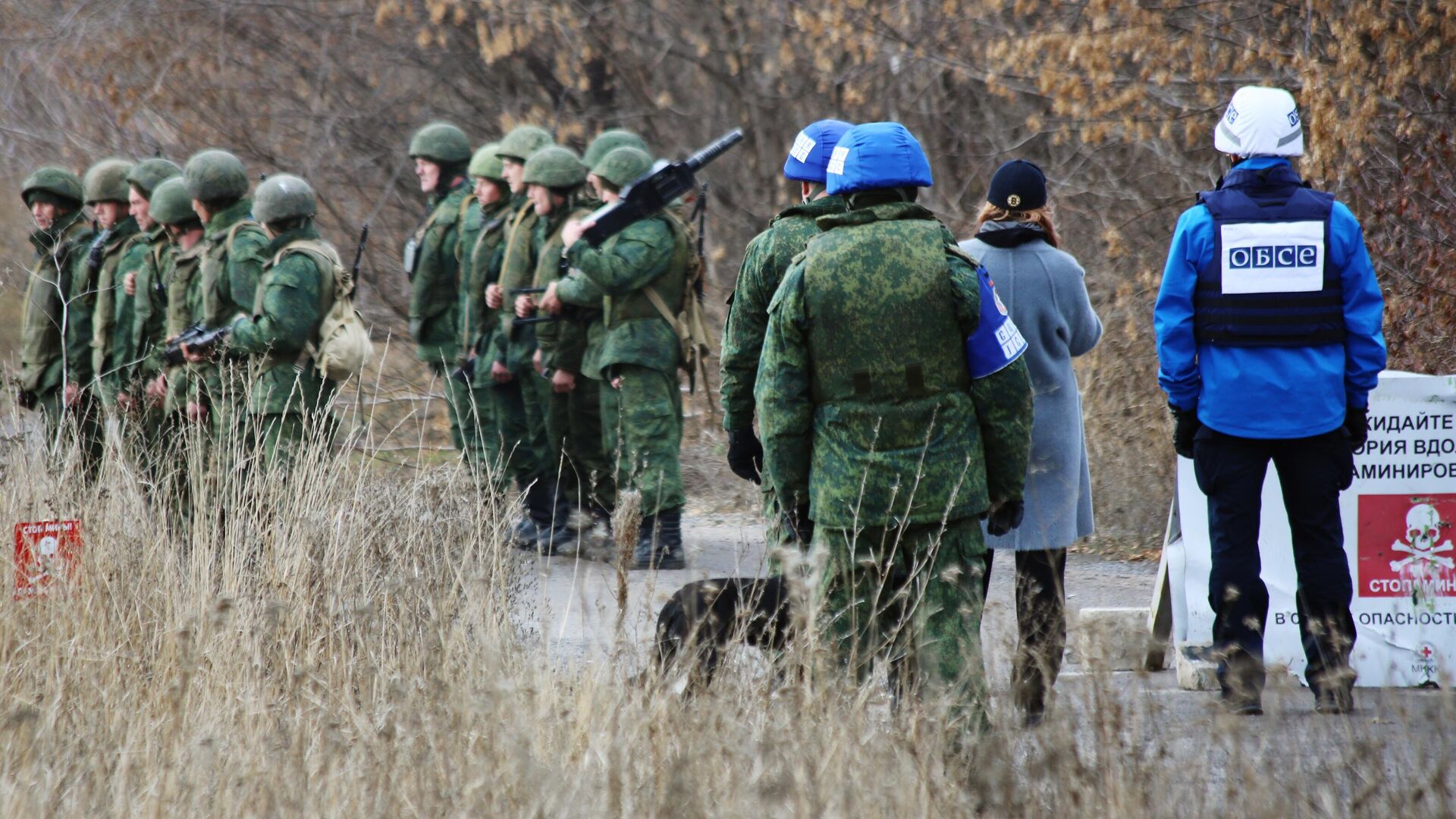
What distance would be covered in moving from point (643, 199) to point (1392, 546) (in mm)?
3849

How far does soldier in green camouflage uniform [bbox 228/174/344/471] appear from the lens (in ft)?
22.5

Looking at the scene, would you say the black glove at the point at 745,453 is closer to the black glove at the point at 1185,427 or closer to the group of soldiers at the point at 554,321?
the black glove at the point at 1185,427

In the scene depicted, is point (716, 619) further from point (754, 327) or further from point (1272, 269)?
point (1272, 269)

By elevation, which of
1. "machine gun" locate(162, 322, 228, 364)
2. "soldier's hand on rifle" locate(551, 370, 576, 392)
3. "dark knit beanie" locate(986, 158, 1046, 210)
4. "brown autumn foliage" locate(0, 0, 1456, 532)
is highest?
"brown autumn foliage" locate(0, 0, 1456, 532)

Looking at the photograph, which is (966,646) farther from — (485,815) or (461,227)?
(461,227)

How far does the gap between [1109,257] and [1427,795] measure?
21.7ft

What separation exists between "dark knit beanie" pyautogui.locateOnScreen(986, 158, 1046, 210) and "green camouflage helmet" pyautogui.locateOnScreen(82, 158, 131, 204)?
18.1ft

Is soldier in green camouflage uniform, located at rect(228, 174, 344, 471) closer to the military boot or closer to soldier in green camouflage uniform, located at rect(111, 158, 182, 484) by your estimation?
soldier in green camouflage uniform, located at rect(111, 158, 182, 484)

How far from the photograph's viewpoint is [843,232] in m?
3.94

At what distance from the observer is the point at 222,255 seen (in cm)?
732

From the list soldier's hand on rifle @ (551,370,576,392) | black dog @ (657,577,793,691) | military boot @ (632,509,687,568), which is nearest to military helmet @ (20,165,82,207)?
soldier's hand on rifle @ (551,370,576,392)

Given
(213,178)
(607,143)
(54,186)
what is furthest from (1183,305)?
(54,186)

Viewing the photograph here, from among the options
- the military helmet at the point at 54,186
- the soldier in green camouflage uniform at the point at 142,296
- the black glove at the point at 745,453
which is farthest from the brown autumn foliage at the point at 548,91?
the black glove at the point at 745,453

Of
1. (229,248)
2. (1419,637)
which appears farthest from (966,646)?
(229,248)
